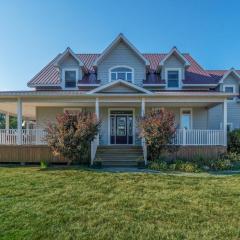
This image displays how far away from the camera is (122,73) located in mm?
19578

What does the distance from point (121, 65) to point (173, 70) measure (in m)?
3.87

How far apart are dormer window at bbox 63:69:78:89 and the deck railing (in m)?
5.52

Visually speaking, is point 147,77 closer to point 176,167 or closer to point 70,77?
point 70,77

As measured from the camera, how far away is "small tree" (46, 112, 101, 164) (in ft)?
41.1

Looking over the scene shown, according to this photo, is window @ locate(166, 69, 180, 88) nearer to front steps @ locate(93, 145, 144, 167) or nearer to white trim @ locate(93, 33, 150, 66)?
white trim @ locate(93, 33, 150, 66)

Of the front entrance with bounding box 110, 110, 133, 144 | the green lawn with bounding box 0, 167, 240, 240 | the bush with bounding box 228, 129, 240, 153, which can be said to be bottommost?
the green lawn with bounding box 0, 167, 240, 240

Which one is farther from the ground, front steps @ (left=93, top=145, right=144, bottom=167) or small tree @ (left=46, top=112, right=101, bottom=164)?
small tree @ (left=46, top=112, right=101, bottom=164)

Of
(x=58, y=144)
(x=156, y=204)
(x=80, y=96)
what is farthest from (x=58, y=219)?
(x=80, y=96)

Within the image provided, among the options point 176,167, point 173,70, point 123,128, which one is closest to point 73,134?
point 176,167

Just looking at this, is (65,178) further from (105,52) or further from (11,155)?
(105,52)

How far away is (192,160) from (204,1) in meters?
8.85

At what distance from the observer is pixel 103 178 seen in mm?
10242

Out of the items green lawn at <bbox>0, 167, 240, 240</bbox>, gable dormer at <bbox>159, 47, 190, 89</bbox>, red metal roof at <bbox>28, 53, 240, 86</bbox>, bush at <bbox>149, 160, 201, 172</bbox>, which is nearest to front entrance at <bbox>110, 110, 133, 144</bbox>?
red metal roof at <bbox>28, 53, 240, 86</bbox>

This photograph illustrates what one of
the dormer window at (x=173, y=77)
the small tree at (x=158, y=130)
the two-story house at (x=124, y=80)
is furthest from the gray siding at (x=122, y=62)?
the small tree at (x=158, y=130)
